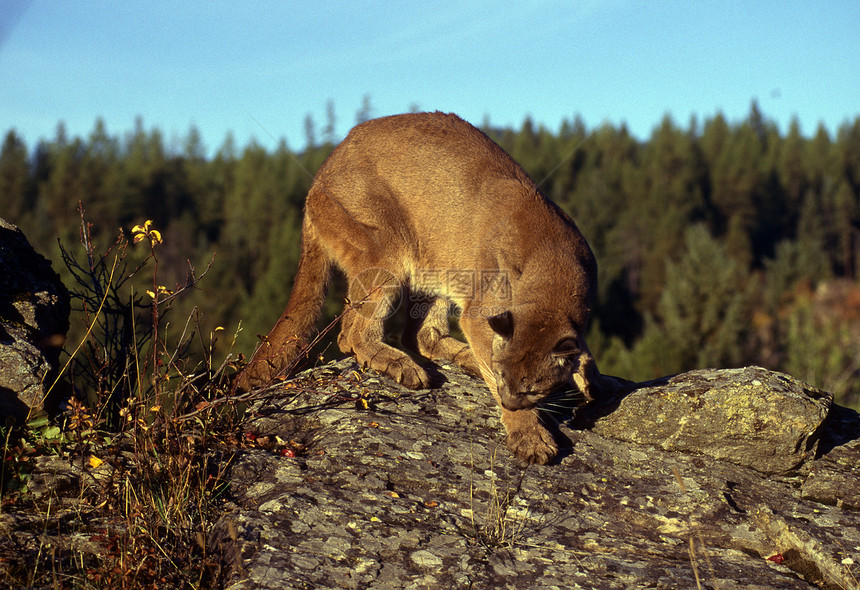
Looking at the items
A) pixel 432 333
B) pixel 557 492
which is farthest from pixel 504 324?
pixel 432 333

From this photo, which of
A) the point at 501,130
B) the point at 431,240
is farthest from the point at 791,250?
the point at 431,240

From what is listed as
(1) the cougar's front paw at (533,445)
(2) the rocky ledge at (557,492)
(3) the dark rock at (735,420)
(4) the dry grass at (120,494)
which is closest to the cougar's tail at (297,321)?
(2) the rocky ledge at (557,492)

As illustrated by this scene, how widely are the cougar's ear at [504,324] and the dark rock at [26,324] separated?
2.58 metres

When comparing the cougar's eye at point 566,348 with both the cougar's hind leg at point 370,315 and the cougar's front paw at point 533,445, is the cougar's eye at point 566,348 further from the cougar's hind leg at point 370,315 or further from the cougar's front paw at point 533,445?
the cougar's hind leg at point 370,315

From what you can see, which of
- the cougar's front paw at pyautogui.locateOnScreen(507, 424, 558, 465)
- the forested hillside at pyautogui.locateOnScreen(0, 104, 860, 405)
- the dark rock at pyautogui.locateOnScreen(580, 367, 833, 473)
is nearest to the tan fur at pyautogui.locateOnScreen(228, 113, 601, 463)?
the cougar's front paw at pyautogui.locateOnScreen(507, 424, 558, 465)

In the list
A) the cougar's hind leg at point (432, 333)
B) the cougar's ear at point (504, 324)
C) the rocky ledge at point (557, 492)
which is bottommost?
the rocky ledge at point (557, 492)

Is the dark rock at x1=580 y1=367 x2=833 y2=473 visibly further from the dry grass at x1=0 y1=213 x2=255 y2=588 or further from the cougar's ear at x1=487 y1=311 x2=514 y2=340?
the dry grass at x1=0 y1=213 x2=255 y2=588

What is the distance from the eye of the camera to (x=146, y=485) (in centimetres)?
350

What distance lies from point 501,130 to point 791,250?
48.0 m

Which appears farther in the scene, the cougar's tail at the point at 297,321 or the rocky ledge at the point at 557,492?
the cougar's tail at the point at 297,321

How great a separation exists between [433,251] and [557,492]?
2.62 m

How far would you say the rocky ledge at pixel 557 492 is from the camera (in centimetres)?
321

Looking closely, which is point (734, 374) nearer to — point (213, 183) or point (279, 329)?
point (279, 329)

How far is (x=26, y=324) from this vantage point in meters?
4.32
